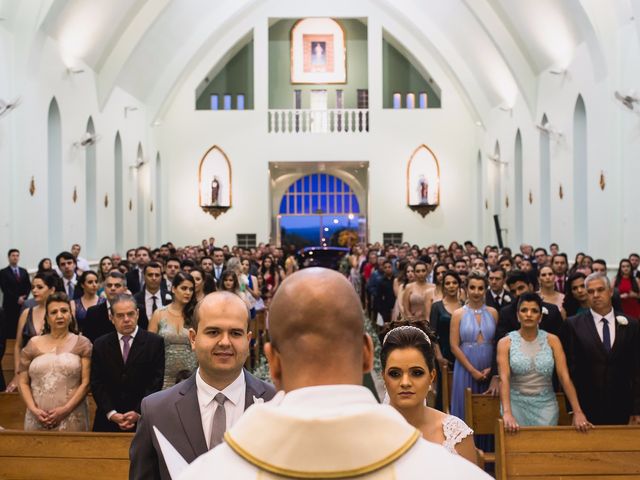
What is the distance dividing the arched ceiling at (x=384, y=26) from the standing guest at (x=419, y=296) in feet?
18.4

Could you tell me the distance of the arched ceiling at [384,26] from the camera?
1530 cm

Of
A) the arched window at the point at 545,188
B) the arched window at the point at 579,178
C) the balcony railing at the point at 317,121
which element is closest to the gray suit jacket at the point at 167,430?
the arched window at the point at 579,178

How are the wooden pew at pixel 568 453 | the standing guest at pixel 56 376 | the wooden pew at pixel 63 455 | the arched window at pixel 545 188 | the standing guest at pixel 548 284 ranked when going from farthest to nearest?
the arched window at pixel 545 188 → the standing guest at pixel 548 284 → the standing guest at pixel 56 376 → the wooden pew at pixel 568 453 → the wooden pew at pixel 63 455

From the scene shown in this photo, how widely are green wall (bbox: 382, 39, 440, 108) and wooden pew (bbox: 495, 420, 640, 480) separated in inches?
955

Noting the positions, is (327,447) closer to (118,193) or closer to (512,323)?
(512,323)

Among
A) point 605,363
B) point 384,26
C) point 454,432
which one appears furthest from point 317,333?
point 384,26

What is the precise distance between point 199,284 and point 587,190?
10.3 m

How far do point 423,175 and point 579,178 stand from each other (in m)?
9.73

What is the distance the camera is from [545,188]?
63.6ft

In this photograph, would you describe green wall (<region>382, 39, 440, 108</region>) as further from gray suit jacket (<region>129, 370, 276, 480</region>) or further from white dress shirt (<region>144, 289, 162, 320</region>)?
gray suit jacket (<region>129, 370, 276, 480</region>)

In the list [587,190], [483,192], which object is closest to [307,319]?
[587,190]

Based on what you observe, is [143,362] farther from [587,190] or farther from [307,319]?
[587,190]

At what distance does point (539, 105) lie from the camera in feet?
64.1

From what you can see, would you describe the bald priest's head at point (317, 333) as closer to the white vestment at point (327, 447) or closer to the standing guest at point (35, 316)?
the white vestment at point (327, 447)
